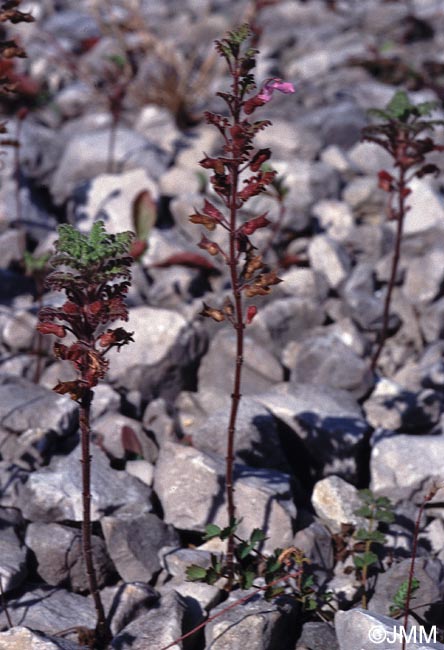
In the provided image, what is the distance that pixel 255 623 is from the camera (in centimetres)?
295

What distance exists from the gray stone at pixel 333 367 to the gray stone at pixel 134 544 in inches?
49.6

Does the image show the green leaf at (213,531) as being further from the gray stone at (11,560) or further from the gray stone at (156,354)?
the gray stone at (156,354)

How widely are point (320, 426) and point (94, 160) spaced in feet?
10.2

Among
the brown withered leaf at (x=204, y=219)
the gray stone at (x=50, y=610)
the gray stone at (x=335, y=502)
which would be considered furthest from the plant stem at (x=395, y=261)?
the gray stone at (x=50, y=610)

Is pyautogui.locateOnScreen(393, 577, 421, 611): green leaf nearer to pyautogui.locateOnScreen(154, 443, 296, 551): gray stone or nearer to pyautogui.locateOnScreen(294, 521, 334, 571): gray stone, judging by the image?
pyautogui.locateOnScreen(294, 521, 334, 571): gray stone

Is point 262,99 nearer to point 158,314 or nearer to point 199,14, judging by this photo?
point 158,314

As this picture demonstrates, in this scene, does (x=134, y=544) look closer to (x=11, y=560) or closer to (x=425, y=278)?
(x=11, y=560)

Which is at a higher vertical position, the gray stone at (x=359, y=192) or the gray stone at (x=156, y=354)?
the gray stone at (x=359, y=192)

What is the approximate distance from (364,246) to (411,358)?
1.01 meters

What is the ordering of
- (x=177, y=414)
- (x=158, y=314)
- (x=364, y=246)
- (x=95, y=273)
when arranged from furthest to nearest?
(x=364, y=246) < (x=158, y=314) < (x=177, y=414) < (x=95, y=273)

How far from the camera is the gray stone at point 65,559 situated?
334 centimetres

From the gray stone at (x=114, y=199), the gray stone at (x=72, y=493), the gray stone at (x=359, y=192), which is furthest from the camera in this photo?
the gray stone at (x=359, y=192)

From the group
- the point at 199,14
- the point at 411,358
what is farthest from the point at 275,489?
the point at 199,14

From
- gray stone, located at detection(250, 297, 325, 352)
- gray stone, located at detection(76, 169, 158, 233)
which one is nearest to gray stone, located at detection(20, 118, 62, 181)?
gray stone, located at detection(76, 169, 158, 233)
